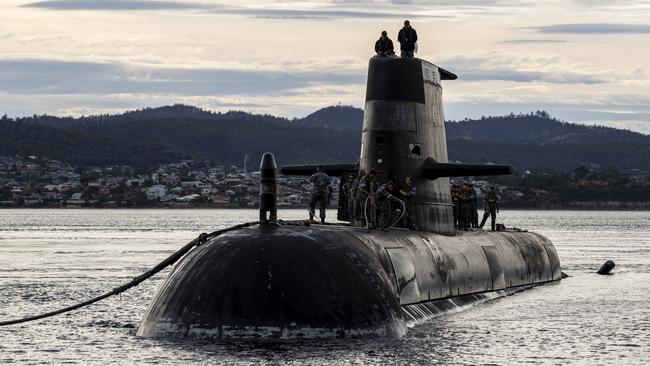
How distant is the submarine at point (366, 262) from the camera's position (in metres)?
18.3

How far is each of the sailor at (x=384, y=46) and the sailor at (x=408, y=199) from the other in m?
2.73

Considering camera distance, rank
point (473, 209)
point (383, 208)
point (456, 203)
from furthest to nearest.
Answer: point (473, 209) → point (456, 203) → point (383, 208)

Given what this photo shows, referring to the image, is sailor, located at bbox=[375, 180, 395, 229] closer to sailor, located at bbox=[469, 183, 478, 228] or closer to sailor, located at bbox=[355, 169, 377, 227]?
sailor, located at bbox=[355, 169, 377, 227]

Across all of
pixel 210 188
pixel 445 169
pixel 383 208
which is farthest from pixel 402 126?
pixel 210 188

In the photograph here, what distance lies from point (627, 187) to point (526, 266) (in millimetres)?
168150

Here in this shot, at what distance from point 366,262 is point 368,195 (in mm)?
4277

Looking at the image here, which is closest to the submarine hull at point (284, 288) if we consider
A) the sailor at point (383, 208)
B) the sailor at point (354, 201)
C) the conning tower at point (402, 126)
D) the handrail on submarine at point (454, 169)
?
the sailor at point (383, 208)

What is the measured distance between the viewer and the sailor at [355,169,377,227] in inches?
959

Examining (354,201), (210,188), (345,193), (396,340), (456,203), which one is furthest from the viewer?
(210,188)

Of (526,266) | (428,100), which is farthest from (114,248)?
(428,100)

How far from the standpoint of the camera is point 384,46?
26.6 metres

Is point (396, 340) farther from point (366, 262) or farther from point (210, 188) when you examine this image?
point (210, 188)

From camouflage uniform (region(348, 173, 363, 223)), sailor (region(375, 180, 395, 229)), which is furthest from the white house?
sailor (region(375, 180, 395, 229))

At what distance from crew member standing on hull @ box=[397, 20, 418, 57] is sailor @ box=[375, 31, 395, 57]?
0.60 metres
